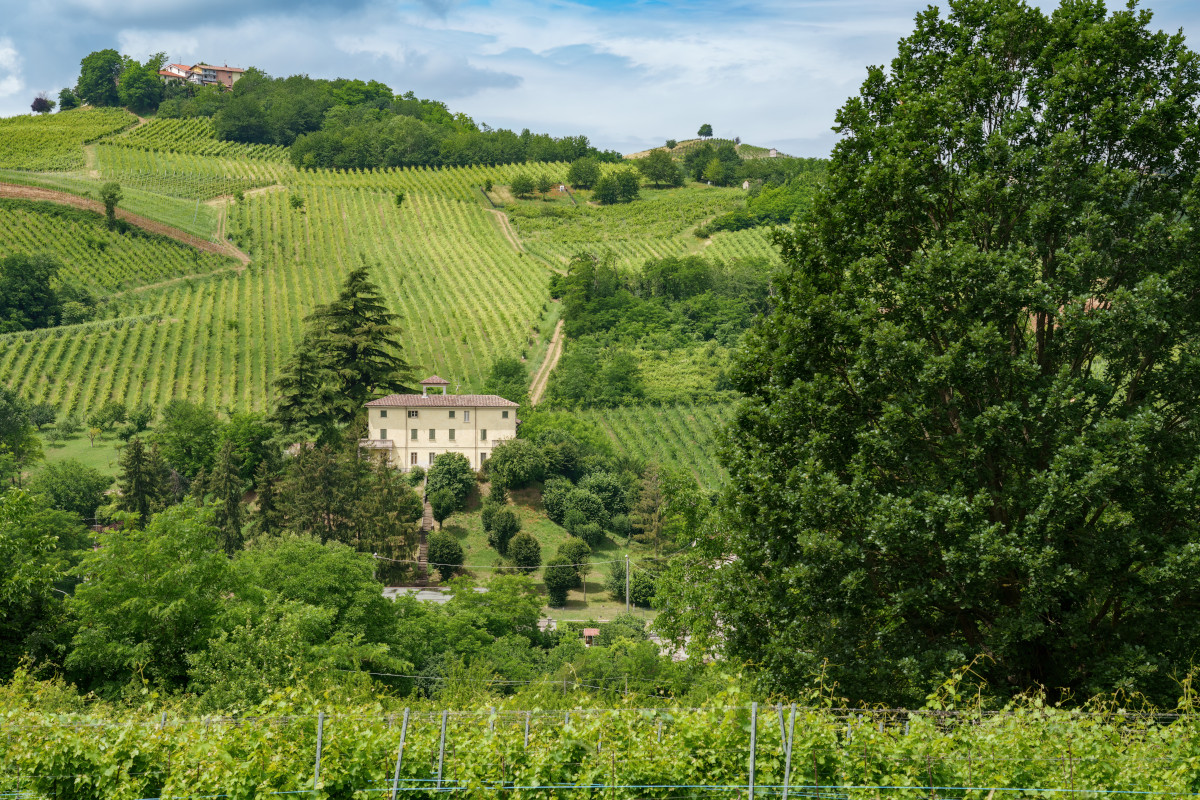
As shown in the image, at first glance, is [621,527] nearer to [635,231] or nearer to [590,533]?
[590,533]

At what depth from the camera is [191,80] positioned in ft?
633

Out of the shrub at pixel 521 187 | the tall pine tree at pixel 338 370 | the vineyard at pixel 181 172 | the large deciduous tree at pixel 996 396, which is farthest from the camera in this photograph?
the shrub at pixel 521 187

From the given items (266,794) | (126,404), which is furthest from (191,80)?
(266,794)

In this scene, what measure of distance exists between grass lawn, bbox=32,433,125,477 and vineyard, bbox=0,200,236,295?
2797 cm

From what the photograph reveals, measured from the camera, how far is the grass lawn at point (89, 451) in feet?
182

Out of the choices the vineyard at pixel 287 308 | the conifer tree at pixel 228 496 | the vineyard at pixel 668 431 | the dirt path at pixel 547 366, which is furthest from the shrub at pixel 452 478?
the vineyard at pixel 287 308

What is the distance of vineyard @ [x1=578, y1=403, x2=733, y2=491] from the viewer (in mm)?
63219

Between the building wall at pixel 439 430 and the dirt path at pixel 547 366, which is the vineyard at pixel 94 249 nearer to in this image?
the dirt path at pixel 547 366

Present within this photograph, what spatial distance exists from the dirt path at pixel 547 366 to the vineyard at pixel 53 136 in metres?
71.6

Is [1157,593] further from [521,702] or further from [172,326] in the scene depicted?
[172,326]

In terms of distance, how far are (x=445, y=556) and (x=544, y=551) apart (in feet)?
17.9

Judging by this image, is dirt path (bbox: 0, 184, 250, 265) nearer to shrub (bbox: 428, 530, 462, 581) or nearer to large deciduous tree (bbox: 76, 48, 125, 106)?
shrub (bbox: 428, 530, 462, 581)

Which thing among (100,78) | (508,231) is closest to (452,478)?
(508,231)

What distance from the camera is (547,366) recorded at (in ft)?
251
